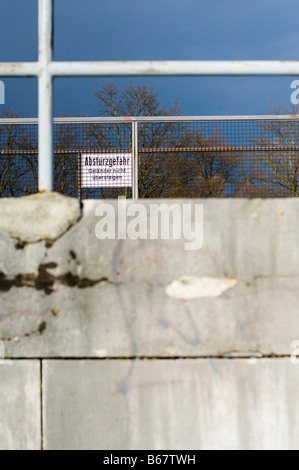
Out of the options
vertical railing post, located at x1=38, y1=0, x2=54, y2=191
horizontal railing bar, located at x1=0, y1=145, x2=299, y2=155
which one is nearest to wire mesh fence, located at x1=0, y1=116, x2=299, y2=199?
horizontal railing bar, located at x1=0, y1=145, x2=299, y2=155

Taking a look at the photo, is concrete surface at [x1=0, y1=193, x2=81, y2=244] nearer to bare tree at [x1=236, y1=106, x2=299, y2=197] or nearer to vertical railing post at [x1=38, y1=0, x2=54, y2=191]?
vertical railing post at [x1=38, y1=0, x2=54, y2=191]

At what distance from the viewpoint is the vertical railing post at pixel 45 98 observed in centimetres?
262

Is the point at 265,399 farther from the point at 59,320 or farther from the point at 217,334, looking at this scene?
the point at 59,320

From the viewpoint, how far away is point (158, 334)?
2.58m

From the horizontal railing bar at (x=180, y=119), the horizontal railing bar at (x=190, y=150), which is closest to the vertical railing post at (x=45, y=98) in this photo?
the horizontal railing bar at (x=180, y=119)

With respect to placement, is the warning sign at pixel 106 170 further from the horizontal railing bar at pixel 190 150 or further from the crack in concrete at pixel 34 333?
the crack in concrete at pixel 34 333

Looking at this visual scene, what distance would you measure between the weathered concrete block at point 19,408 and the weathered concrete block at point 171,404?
0.05 meters

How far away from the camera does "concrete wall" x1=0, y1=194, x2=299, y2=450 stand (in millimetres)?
2572

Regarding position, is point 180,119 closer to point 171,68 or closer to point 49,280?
point 171,68

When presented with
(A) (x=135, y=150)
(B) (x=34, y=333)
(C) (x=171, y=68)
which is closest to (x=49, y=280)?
(B) (x=34, y=333)

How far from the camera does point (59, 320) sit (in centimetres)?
259

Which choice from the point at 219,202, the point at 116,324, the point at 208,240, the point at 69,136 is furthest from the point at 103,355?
the point at 69,136

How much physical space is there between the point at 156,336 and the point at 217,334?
265 mm

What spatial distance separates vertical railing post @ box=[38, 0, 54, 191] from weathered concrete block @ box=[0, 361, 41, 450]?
0.83 metres
